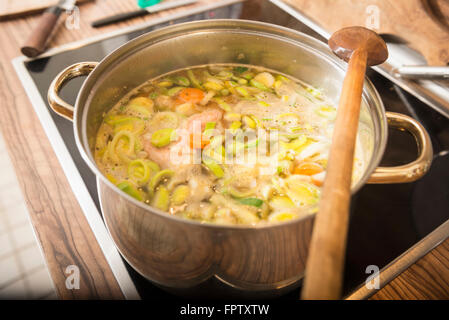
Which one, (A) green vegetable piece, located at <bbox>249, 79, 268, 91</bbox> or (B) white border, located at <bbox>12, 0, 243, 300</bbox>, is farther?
(A) green vegetable piece, located at <bbox>249, 79, 268, 91</bbox>

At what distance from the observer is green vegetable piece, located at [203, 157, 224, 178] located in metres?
0.93

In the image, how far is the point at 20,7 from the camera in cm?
164

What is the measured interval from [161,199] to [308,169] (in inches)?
17.2

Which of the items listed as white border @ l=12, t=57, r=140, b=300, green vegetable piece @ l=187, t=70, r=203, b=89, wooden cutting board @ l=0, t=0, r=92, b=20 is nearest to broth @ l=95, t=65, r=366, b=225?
green vegetable piece @ l=187, t=70, r=203, b=89

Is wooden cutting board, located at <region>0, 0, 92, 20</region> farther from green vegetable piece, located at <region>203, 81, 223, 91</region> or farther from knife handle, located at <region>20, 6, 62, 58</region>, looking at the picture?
green vegetable piece, located at <region>203, 81, 223, 91</region>

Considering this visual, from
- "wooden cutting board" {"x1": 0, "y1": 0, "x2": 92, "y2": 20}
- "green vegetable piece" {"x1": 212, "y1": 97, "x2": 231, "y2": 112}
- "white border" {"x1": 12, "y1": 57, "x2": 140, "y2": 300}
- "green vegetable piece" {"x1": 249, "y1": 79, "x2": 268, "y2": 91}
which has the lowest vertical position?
"white border" {"x1": 12, "y1": 57, "x2": 140, "y2": 300}

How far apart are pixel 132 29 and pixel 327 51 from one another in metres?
0.98

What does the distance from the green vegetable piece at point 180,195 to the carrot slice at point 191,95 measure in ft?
1.42

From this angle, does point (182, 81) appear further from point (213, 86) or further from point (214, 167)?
point (214, 167)

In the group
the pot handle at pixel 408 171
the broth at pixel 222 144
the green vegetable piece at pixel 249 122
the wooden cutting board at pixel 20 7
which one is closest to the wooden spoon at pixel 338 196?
the pot handle at pixel 408 171

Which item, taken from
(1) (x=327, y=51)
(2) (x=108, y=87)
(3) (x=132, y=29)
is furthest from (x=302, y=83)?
(3) (x=132, y=29)

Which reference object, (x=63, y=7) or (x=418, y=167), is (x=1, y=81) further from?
(x=418, y=167)

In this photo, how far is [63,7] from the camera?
1.63 meters

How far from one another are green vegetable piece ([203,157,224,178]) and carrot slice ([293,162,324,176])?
22 cm
